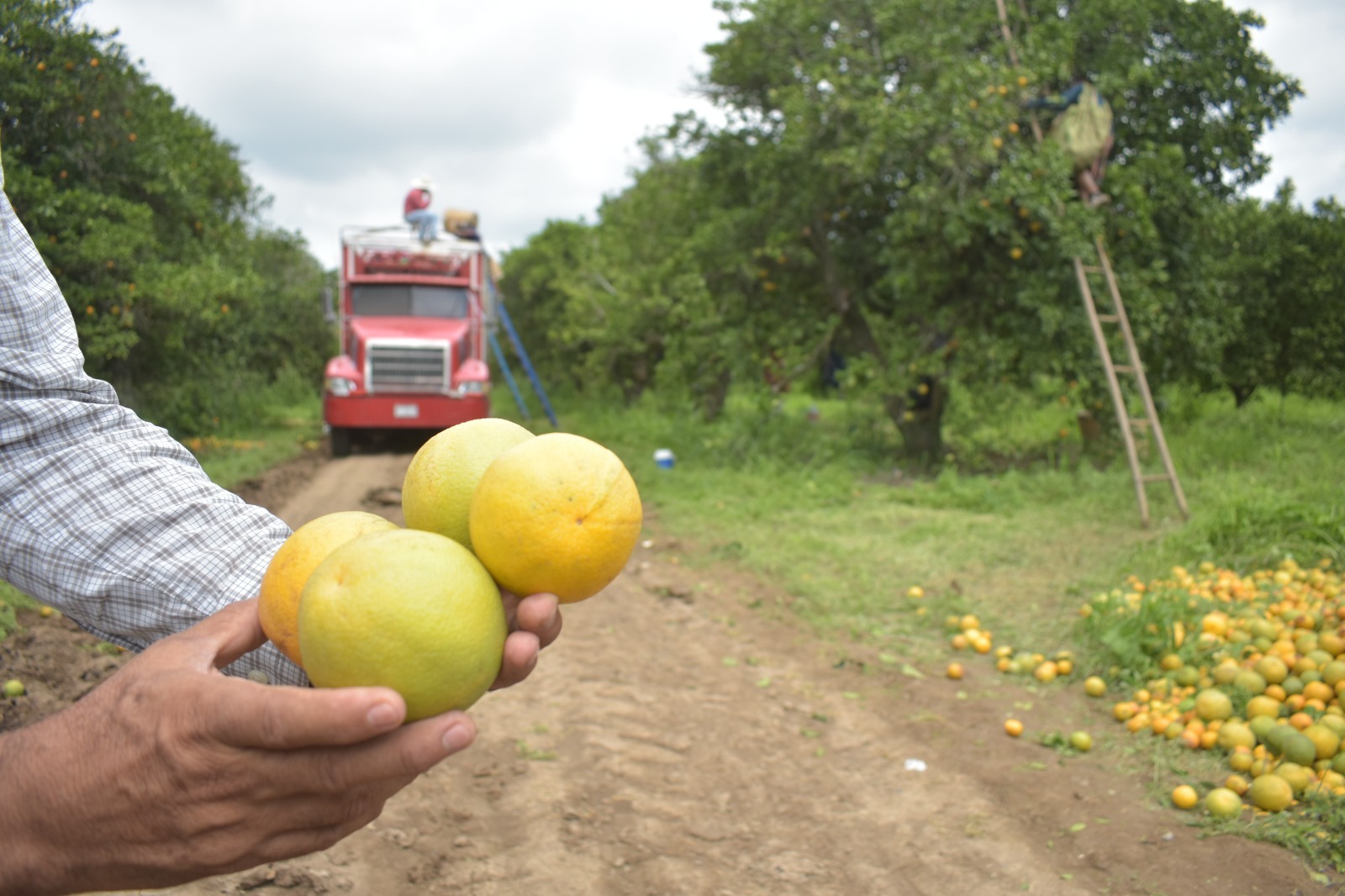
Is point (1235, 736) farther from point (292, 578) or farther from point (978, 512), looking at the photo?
point (978, 512)

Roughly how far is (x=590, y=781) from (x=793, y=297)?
8.71 meters

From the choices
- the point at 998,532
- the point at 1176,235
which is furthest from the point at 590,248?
the point at 998,532

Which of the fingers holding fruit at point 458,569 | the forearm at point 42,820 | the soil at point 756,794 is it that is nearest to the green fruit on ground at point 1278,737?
the soil at point 756,794

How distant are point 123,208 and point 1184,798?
9302mm

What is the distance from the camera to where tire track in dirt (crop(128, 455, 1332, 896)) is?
2783mm

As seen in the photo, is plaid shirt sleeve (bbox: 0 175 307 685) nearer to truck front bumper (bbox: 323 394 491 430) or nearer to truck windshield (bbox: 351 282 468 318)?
truck front bumper (bbox: 323 394 491 430)

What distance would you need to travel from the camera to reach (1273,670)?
3.84 meters

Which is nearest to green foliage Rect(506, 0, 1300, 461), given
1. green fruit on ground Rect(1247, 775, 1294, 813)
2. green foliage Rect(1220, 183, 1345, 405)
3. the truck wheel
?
green foliage Rect(1220, 183, 1345, 405)

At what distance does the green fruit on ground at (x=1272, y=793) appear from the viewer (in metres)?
3.13

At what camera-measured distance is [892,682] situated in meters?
4.47

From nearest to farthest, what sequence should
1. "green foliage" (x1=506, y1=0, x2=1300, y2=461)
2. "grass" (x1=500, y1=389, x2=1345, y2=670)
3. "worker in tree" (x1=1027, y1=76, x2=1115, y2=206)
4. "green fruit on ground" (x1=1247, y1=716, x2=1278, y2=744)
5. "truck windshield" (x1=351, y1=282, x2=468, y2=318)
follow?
1. "green fruit on ground" (x1=1247, y1=716, x2=1278, y2=744)
2. "grass" (x1=500, y1=389, x2=1345, y2=670)
3. "worker in tree" (x1=1027, y1=76, x2=1115, y2=206)
4. "green foliage" (x1=506, y1=0, x2=1300, y2=461)
5. "truck windshield" (x1=351, y1=282, x2=468, y2=318)

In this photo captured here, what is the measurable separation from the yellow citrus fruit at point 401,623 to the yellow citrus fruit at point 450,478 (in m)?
0.17

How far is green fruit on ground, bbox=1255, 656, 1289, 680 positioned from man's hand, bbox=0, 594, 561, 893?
3.81 metres

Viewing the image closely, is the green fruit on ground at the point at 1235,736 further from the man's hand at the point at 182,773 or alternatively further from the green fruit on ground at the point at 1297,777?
the man's hand at the point at 182,773
